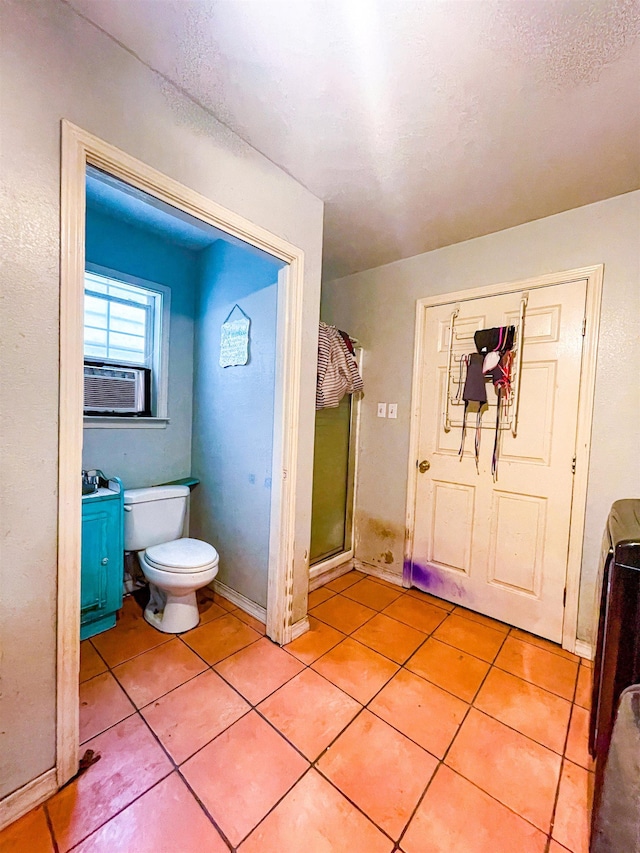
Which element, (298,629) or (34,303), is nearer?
(34,303)

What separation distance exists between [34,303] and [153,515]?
146 cm

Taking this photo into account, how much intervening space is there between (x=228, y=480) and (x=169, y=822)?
4.80 ft

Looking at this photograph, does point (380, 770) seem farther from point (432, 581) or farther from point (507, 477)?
point (507, 477)

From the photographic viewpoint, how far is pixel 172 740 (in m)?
1.25

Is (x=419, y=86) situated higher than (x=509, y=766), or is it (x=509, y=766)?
(x=419, y=86)

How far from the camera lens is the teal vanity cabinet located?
5.84 ft

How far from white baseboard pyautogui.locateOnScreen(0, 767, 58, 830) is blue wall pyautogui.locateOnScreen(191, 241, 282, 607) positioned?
1027 mm

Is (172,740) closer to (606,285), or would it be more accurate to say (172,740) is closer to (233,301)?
(233,301)

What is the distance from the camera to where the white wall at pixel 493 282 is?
5.58 feet

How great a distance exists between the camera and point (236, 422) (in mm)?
2143

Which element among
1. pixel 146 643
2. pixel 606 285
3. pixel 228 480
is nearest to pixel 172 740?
pixel 146 643

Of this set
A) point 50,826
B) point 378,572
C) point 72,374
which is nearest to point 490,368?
point 378,572

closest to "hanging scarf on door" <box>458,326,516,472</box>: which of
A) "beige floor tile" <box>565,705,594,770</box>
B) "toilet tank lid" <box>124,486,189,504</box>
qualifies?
"beige floor tile" <box>565,705,594,770</box>

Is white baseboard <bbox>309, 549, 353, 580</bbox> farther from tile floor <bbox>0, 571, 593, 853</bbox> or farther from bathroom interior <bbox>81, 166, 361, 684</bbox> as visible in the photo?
tile floor <bbox>0, 571, 593, 853</bbox>
